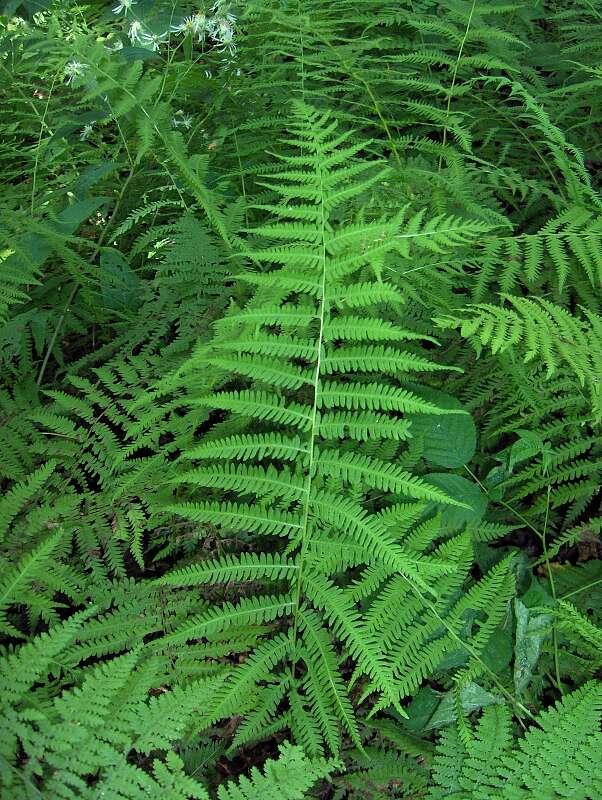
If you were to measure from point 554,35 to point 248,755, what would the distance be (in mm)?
4193

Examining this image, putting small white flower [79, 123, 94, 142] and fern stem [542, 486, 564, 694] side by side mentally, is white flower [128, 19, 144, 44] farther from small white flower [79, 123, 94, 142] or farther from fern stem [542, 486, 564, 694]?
fern stem [542, 486, 564, 694]

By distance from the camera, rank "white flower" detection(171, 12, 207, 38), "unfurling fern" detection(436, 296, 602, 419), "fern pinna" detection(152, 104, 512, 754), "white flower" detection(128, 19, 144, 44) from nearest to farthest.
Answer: "fern pinna" detection(152, 104, 512, 754) → "unfurling fern" detection(436, 296, 602, 419) → "white flower" detection(171, 12, 207, 38) → "white flower" detection(128, 19, 144, 44)

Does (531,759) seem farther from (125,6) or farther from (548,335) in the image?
(125,6)

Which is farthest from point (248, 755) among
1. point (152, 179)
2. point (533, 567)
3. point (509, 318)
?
point (152, 179)

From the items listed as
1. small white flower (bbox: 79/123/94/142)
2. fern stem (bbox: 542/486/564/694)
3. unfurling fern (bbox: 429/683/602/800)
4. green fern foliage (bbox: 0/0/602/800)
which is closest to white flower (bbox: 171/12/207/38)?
green fern foliage (bbox: 0/0/602/800)

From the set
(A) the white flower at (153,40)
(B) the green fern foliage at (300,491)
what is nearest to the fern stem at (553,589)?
(B) the green fern foliage at (300,491)

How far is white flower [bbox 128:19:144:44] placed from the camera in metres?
3.04

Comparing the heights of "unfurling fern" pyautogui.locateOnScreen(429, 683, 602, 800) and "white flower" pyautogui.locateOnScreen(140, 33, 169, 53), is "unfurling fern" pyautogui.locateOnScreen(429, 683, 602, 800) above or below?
below

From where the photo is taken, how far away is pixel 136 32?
10.2ft

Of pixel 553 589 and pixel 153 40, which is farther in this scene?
pixel 153 40

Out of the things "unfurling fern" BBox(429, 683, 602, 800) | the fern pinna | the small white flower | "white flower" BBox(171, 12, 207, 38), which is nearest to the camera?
"unfurling fern" BBox(429, 683, 602, 800)

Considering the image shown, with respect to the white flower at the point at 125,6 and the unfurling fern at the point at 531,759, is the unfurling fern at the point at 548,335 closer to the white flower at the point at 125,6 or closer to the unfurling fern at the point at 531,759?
the unfurling fern at the point at 531,759

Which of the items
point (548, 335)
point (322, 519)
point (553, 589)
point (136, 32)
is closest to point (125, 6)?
point (136, 32)

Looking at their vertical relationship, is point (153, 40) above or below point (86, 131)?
above
